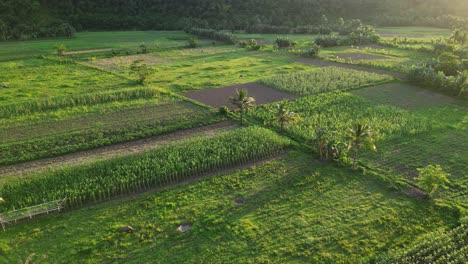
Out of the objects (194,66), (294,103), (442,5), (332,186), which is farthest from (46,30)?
(442,5)

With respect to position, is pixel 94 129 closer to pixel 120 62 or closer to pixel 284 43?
pixel 120 62

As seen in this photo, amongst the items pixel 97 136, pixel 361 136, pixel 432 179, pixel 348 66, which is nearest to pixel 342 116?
pixel 361 136

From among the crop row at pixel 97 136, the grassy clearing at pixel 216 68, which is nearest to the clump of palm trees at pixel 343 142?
the crop row at pixel 97 136

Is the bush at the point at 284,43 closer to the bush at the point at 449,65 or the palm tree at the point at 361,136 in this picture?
the bush at the point at 449,65

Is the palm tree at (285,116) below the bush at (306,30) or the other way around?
below

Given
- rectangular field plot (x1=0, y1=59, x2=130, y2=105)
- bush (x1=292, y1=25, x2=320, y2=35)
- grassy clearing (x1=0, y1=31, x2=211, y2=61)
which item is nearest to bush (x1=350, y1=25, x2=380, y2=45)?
bush (x1=292, y1=25, x2=320, y2=35)

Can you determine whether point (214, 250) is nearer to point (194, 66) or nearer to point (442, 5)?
point (194, 66)

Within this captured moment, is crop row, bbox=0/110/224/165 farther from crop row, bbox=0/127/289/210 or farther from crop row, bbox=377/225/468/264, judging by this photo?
crop row, bbox=377/225/468/264
